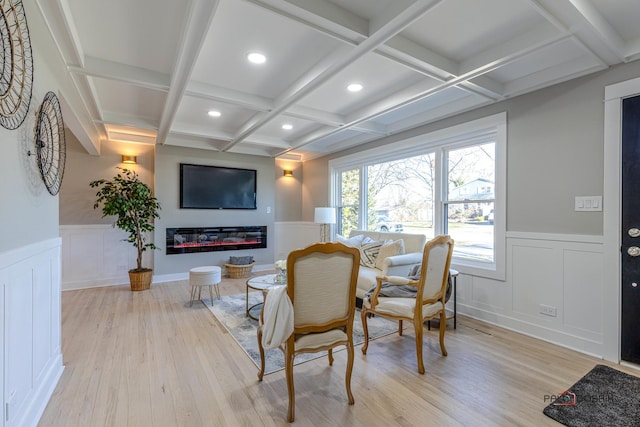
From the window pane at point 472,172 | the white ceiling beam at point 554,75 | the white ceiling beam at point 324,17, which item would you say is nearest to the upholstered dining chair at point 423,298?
the window pane at point 472,172

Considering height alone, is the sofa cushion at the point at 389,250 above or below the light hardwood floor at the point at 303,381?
above

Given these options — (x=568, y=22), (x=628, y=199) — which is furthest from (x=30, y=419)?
(x=628, y=199)

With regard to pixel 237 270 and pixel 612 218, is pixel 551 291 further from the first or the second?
pixel 237 270

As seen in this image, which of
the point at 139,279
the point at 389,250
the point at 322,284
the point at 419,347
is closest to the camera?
the point at 322,284

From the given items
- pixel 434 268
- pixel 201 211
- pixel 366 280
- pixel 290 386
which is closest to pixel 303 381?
pixel 290 386

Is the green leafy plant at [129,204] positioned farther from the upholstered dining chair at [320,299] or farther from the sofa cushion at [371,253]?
the upholstered dining chair at [320,299]

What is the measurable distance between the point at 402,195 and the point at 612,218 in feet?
7.98

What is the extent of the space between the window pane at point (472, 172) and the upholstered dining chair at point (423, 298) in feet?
4.50

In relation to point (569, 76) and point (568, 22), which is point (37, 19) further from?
point (569, 76)

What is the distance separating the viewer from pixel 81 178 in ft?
15.6

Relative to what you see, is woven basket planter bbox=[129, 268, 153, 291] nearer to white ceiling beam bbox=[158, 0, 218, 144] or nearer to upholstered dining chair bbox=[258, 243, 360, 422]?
white ceiling beam bbox=[158, 0, 218, 144]

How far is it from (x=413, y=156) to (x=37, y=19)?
157 inches

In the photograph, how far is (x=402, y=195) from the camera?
4.55m

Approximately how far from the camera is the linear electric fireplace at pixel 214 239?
5301mm
